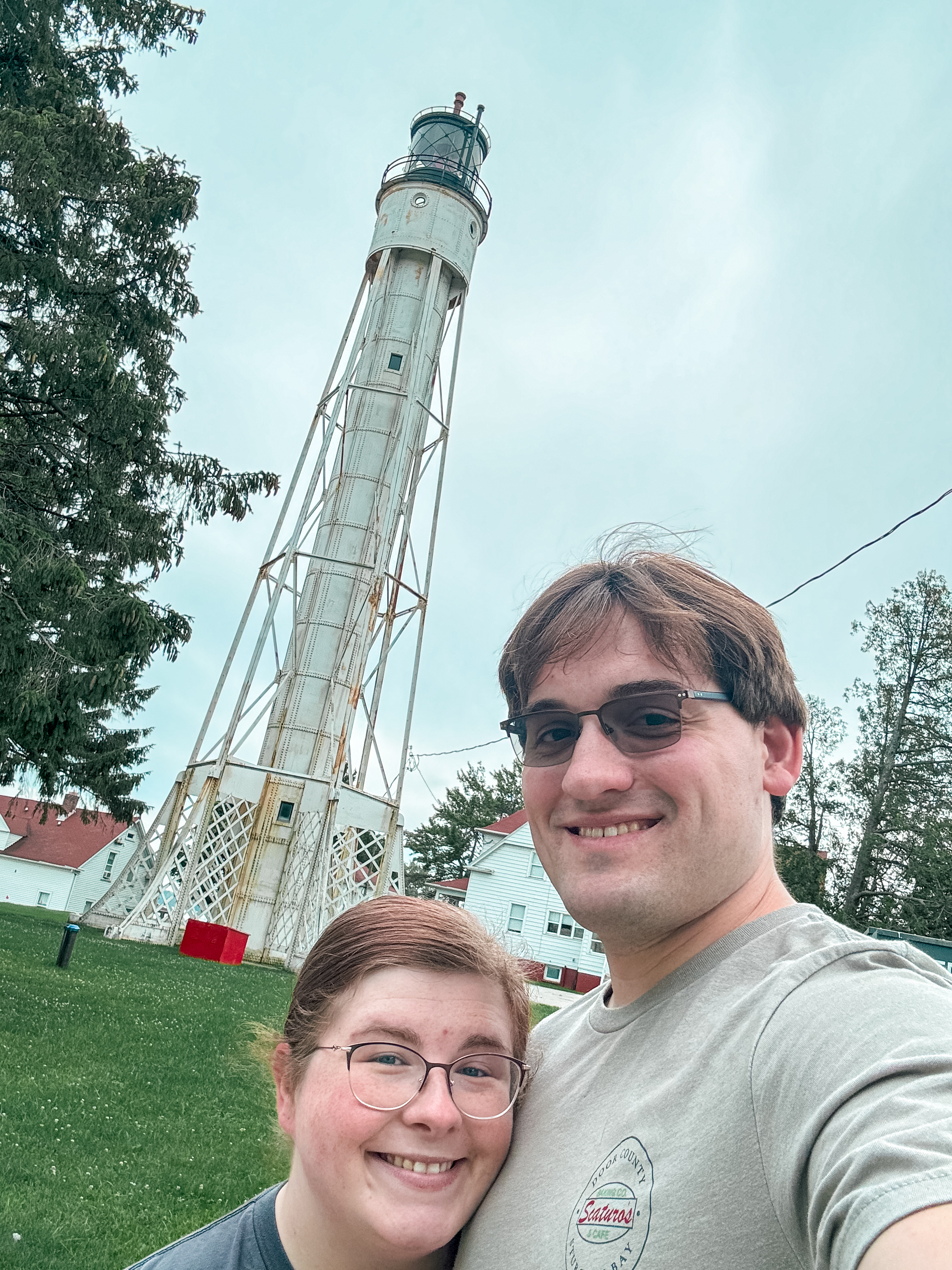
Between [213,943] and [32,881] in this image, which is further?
[32,881]

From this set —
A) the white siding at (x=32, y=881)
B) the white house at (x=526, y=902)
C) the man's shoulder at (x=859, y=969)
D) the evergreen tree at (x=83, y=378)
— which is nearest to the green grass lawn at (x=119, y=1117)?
the man's shoulder at (x=859, y=969)

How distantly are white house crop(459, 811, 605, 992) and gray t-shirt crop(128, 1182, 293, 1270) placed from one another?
35.4 metres

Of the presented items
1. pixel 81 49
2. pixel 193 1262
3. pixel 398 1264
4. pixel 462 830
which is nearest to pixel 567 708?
pixel 398 1264

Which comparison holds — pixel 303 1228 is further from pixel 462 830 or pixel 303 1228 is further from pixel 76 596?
pixel 462 830


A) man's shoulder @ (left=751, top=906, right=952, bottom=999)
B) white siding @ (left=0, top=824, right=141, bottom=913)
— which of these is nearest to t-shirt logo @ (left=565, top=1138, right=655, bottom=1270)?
man's shoulder @ (left=751, top=906, right=952, bottom=999)

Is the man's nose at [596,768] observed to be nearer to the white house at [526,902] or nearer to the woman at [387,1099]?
the woman at [387,1099]

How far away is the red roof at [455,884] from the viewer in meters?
40.6

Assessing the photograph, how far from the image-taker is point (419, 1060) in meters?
1.78

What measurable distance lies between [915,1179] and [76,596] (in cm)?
1091

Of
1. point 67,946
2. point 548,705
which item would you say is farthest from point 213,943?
point 548,705

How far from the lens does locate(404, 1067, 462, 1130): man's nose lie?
67.3 inches

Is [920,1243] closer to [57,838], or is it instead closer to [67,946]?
[67,946]

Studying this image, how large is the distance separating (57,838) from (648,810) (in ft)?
209

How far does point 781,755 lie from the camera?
6.33 feet
